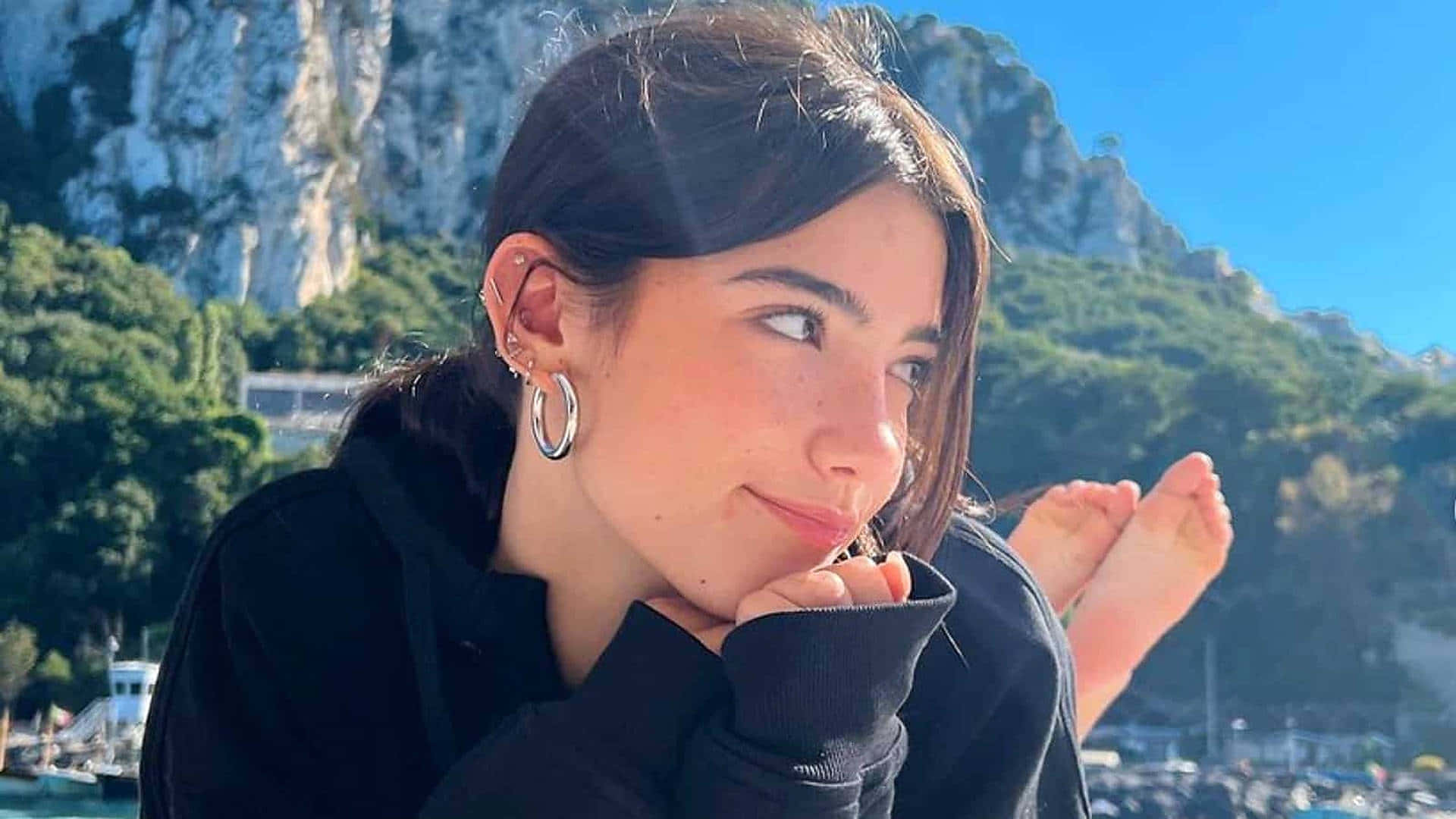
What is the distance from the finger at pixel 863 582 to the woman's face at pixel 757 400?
0.06 ft

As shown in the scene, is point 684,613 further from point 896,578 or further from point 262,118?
point 262,118

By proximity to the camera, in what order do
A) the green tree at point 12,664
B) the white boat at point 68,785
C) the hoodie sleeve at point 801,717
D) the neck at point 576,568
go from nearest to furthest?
1. the hoodie sleeve at point 801,717
2. the neck at point 576,568
3. the white boat at point 68,785
4. the green tree at point 12,664

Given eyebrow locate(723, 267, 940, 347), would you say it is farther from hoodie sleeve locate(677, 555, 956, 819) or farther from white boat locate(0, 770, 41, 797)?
white boat locate(0, 770, 41, 797)

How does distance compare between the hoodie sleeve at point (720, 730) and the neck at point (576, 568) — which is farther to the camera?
the neck at point (576, 568)

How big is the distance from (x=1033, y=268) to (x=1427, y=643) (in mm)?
11384

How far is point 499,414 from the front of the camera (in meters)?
0.57

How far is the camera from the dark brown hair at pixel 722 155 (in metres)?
0.42

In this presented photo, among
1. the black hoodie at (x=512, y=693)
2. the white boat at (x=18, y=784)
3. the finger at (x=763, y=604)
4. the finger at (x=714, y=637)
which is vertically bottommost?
the white boat at (x=18, y=784)

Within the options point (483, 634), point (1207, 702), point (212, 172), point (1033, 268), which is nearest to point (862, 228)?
point (483, 634)

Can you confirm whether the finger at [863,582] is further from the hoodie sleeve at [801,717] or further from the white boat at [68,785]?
the white boat at [68,785]

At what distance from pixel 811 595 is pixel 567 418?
106 mm

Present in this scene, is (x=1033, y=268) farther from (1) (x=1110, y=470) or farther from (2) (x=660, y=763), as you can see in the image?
(2) (x=660, y=763)

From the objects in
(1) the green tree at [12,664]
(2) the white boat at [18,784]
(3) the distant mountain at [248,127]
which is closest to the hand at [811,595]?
(2) the white boat at [18,784]

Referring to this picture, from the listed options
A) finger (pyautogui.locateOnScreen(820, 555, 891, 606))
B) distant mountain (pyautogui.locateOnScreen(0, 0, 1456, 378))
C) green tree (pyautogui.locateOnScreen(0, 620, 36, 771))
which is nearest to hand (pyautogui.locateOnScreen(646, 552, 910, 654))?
finger (pyautogui.locateOnScreen(820, 555, 891, 606))
